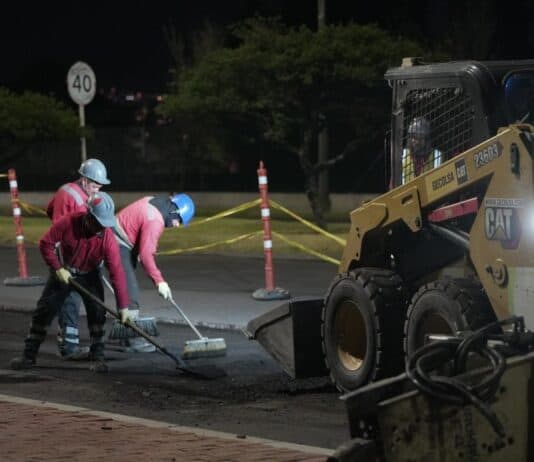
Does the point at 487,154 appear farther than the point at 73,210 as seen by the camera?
No

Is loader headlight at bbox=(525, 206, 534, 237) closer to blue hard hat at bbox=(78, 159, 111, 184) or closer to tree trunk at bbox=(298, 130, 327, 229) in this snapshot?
blue hard hat at bbox=(78, 159, 111, 184)

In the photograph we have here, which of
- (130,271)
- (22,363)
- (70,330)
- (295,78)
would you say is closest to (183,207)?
(130,271)

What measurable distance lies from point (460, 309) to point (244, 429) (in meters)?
1.61

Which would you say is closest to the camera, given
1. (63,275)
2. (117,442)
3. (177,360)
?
(117,442)

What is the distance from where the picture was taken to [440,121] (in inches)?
371

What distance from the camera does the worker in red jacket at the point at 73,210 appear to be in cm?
1165

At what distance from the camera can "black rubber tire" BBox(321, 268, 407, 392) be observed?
9391 mm

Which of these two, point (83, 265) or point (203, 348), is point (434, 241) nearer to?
point (203, 348)

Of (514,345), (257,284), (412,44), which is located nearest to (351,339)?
(514,345)

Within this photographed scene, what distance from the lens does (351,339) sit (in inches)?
392

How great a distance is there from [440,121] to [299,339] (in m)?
2.11

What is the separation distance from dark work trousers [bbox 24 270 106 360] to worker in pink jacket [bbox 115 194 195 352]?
45 cm

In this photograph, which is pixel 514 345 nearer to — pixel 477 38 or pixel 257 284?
pixel 257 284

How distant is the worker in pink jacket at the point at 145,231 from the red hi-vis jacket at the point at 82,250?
16.8 inches
